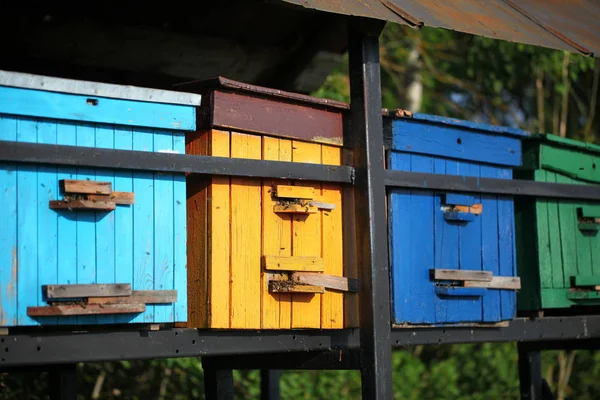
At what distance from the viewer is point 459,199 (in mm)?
6062

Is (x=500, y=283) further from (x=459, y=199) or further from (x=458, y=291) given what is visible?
(x=459, y=199)

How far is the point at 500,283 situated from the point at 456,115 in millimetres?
10505

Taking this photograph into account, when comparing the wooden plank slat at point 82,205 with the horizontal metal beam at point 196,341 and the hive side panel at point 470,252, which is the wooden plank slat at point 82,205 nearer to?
the horizontal metal beam at point 196,341

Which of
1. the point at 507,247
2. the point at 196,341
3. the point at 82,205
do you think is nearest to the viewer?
the point at 82,205

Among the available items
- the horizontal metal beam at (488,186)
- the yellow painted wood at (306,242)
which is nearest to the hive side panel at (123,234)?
the yellow painted wood at (306,242)

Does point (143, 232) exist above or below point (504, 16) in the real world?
below

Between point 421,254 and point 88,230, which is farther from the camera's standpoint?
point 421,254

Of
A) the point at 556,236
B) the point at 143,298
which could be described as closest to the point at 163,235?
the point at 143,298

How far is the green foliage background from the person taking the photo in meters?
11.2

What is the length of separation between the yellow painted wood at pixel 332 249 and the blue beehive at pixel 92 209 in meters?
0.92

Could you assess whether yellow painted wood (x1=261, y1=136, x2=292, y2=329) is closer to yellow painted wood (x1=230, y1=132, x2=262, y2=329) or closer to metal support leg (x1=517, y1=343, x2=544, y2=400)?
yellow painted wood (x1=230, y1=132, x2=262, y2=329)

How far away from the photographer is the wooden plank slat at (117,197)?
4656 mm

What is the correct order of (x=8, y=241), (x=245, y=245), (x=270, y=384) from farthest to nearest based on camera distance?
(x=270, y=384)
(x=245, y=245)
(x=8, y=241)

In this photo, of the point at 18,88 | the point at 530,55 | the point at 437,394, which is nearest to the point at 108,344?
the point at 18,88
